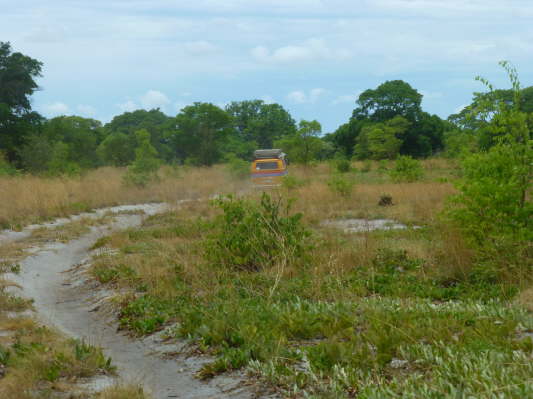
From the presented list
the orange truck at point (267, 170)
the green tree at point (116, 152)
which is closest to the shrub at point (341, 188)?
the orange truck at point (267, 170)

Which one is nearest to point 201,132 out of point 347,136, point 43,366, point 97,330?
point 347,136

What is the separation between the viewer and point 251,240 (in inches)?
362

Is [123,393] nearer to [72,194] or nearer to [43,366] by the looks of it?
[43,366]

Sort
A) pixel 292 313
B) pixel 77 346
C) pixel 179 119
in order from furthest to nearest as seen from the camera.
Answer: pixel 179 119 < pixel 292 313 < pixel 77 346

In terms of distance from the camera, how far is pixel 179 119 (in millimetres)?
49281

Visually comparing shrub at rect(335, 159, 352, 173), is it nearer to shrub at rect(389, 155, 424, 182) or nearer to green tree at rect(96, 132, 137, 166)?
shrub at rect(389, 155, 424, 182)

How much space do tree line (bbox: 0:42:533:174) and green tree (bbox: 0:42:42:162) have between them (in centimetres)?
6

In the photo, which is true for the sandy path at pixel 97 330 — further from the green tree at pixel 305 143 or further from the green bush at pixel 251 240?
the green tree at pixel 305 143

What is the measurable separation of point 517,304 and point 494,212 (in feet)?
7.95

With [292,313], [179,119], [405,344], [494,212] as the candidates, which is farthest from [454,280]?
[179,119]

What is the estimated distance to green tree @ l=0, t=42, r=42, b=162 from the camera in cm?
3800

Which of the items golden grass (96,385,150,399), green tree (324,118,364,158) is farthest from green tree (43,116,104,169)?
golden grass (96,385,150,399)

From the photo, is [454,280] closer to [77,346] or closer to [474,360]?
[474,360]

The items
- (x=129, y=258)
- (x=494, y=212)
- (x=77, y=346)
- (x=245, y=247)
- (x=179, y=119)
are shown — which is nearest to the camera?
(x=77, y=346)
